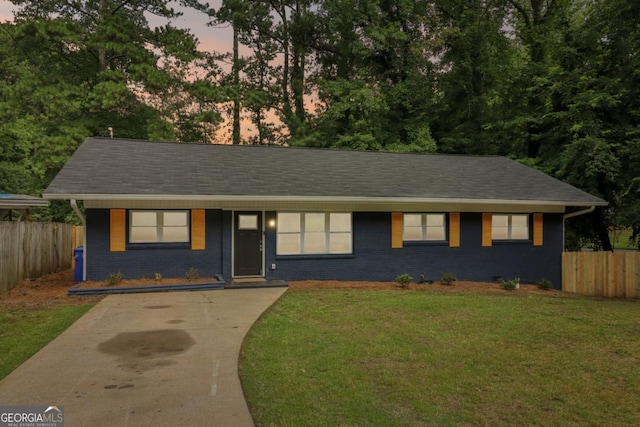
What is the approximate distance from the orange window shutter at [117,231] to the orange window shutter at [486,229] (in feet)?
37.6

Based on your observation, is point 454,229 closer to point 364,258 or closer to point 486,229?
point 486,229

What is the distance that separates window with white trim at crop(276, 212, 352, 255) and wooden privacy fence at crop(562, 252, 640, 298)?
7359 mm

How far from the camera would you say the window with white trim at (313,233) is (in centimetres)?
1361

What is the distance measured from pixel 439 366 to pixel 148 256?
9.17 m

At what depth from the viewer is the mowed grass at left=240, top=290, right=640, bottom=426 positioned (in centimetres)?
448

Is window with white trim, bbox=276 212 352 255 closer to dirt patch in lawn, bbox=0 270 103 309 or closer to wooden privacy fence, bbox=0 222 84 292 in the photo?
dirt patch in lawn, bbox=0 270 103 309

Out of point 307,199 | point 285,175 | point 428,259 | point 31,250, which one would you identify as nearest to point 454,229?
point 428,259

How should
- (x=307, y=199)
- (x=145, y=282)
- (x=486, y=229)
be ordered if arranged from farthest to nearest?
(x=486, y=229), (x=307, y=199), (x=145, y=282)

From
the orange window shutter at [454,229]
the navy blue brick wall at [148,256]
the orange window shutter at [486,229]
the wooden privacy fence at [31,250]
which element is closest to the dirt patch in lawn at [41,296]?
the wooden privacy fence at [31,250]

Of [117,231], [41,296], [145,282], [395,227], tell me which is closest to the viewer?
[41,296]

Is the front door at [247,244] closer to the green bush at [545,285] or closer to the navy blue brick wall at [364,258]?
the navy blue brick wall at [364,258]

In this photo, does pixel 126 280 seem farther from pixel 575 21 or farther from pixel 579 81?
pixel 575 21

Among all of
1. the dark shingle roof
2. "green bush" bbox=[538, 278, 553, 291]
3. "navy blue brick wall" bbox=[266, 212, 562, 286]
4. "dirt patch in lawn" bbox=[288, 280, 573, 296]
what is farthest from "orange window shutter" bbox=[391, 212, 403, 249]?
"green bush" bbox=[538, 278, 553, 291]

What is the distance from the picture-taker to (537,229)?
613 inches
